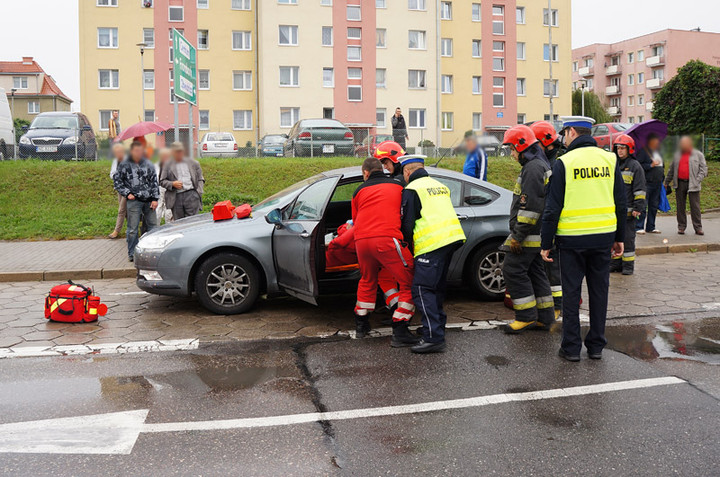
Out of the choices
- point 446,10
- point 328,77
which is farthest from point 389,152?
point 446,10

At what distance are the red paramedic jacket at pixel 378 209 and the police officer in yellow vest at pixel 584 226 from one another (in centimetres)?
125

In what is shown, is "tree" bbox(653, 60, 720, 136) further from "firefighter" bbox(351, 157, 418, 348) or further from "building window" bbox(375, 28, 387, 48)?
"building window" bbox(375, 28, 387, 48)

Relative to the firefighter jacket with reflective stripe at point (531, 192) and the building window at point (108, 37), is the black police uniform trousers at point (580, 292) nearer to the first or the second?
the firefighter jacket with reflective stripe at point (531, 192)

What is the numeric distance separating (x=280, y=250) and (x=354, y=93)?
41.8 m

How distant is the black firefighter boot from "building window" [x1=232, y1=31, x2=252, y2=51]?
4418cm

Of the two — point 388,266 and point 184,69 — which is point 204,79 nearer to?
point 184,69

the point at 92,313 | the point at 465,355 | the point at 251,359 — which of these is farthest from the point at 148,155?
the point at 465,355

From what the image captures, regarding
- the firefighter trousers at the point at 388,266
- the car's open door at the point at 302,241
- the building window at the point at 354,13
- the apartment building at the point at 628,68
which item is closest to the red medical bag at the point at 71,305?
the car's open door at the point at 302,241

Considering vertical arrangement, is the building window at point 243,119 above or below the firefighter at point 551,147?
above

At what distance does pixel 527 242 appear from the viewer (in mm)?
6102

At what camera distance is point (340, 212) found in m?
7.64

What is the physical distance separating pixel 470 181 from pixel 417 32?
43.5 m

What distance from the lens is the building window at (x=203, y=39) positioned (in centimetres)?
4619

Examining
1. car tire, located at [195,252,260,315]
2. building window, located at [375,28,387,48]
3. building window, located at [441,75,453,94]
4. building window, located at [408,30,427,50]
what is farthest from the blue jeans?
building window, located at [441,75,453,94]
